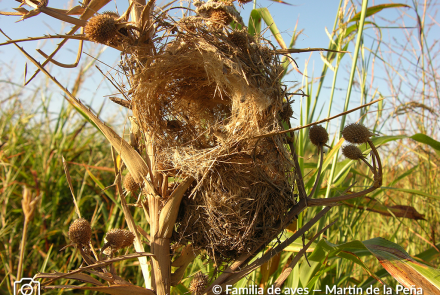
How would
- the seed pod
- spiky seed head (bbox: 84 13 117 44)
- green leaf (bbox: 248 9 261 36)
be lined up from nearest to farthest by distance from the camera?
spiky seed head (bbox: 84 13 117 44)
the seed pod
green leaf (bbox: 248 9 261 36)

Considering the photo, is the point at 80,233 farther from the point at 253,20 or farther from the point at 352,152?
the point at 253,20

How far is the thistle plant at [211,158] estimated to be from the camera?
687 mm

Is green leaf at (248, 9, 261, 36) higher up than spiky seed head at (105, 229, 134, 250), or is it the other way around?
green leaf at (248, 9, 261, 36)

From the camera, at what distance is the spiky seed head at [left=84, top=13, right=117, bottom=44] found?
0.59 m

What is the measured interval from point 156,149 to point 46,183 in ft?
5.72

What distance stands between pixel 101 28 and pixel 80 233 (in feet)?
1.39

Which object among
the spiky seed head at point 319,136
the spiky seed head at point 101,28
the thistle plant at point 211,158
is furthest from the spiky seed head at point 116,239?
the spiky seed head at point 319,136

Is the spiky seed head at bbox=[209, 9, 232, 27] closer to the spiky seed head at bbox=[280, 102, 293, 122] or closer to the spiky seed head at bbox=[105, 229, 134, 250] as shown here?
the spiky seed head at bbox=[280, 102, 293, 122]

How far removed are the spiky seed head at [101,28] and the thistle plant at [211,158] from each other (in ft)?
0.13

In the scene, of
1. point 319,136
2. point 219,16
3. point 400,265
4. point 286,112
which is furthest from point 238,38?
point 400,265

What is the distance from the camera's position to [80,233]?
0.64m

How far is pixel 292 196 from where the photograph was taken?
0.74 m

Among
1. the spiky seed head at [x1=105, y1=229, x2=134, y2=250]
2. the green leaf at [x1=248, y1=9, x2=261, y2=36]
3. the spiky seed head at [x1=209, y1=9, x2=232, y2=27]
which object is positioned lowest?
the spiky seed head at [x1=105, y1=229, x2=134, y2=250]

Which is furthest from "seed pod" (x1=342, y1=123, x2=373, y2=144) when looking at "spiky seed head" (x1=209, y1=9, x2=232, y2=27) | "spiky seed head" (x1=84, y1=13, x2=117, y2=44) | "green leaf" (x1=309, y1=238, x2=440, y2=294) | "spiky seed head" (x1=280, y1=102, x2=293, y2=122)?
"spiky seed head" (x1=84, y1=13, x2=117, y2=44)
